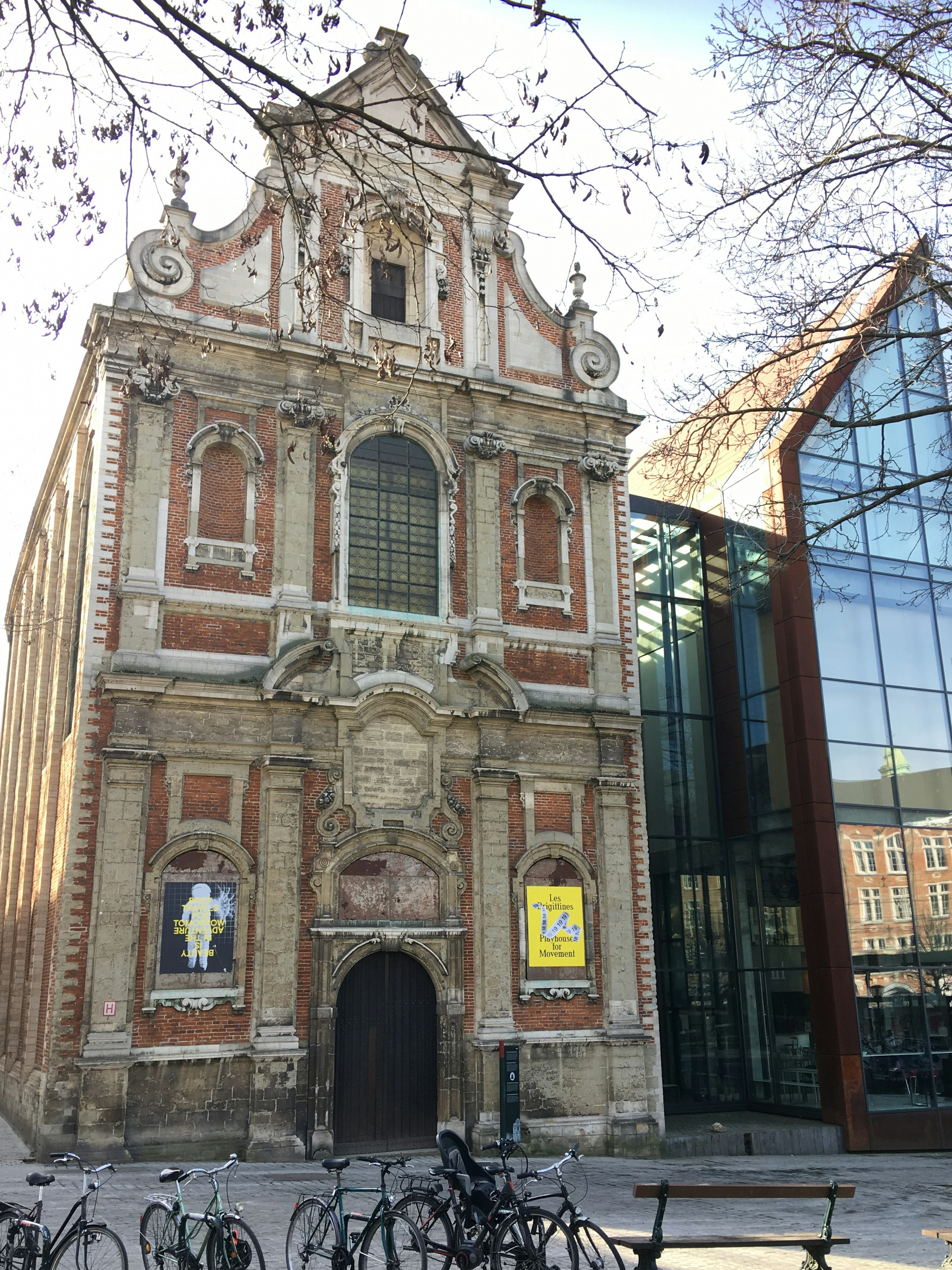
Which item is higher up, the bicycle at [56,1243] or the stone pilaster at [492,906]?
the stone pilaster at [492,906]

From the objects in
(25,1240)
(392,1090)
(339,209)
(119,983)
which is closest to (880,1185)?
(392,1090)

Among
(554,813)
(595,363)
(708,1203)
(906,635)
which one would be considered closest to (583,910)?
(554,813)

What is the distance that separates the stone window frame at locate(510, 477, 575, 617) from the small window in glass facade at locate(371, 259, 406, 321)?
3.75 metres

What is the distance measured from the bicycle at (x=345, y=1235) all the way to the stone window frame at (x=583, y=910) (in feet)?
25.7

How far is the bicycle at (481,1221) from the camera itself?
8578 mm

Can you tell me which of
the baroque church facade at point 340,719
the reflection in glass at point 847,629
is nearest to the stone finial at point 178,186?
the baroque church facade at point 340,719

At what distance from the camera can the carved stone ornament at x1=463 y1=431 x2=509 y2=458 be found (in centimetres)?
1927

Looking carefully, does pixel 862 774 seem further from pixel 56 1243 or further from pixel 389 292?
pixel 56 1243

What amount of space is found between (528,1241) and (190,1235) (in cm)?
253

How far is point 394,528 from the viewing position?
18625mm

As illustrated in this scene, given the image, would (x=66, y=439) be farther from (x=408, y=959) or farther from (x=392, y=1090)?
(x=392, y=1090)

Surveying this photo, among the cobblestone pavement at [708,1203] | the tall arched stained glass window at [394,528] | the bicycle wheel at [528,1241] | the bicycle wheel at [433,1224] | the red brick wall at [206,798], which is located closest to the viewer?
the bicycle wheel at [528,1241]

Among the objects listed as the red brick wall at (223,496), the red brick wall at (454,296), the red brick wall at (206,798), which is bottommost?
the red brick wall at (206,798)

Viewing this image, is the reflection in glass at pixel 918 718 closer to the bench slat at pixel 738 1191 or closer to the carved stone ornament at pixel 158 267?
the bench slat at pixel 738 1191
